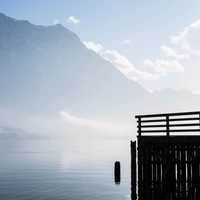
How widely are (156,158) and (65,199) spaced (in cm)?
3494

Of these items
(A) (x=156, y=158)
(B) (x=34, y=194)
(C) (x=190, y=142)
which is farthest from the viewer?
(B) (x=34, y=194)

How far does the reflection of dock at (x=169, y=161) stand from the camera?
757 inches

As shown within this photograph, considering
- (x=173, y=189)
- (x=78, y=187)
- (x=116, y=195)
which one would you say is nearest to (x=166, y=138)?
(x=173, y=189)

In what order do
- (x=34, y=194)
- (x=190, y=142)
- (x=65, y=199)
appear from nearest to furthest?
(x=190, y=142) < (x=65, y=199) < (x=34, y=194)

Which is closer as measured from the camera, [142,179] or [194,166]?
[194,166]

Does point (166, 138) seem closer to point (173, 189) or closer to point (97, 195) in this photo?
point (173, 189)

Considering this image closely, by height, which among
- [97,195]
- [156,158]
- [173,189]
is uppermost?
[156,158]

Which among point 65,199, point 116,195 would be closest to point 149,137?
point 65,199

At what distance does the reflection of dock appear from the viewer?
1923 cm

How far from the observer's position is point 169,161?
2005cm

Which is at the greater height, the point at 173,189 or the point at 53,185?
the point at 173,189

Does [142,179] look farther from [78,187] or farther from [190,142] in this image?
[78,187]

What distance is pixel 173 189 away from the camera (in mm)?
19875

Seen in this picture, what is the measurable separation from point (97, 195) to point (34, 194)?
8.82 metres
